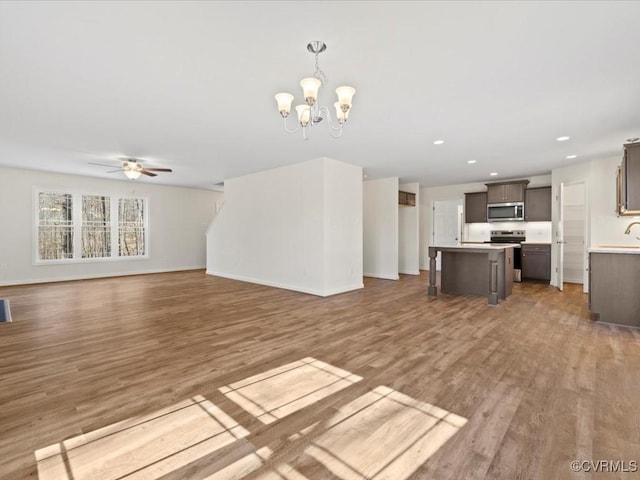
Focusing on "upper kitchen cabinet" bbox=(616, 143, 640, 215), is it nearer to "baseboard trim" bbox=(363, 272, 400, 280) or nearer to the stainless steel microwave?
the stainless steel microwave

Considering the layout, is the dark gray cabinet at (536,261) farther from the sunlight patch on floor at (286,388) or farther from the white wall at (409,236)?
the sunlight patch on floor at (286,388)

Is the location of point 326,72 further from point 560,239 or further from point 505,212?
point 505,212

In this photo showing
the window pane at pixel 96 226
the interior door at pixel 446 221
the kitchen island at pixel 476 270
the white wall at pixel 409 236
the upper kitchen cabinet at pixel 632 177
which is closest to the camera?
the upper kitchen cabinet at pixel 632 177

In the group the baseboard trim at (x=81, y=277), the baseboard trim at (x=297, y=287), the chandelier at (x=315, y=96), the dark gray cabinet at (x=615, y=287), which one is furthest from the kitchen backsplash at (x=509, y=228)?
the baseboard trim at (x=81, y=277)

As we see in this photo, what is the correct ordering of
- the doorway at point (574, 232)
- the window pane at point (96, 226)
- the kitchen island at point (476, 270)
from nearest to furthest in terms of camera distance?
the kitchen island at point (476, 270)
the doorway at point (574, 232)
the window pane at point (96, 226)

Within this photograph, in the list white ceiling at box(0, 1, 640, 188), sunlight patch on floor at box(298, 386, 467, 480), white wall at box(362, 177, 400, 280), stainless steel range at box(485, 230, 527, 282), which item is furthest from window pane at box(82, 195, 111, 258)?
stainless steel range at box(485, 230, 527, 282)

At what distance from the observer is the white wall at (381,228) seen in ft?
24.8

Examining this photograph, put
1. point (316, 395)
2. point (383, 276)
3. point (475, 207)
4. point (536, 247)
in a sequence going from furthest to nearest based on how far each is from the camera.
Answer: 1. point (475, 207)
2. point (383, 276)
3. point (536, 247)
4. point (316, 395)

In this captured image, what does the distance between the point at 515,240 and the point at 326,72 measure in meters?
7.14

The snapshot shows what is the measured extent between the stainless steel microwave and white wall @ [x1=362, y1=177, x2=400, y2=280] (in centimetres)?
249

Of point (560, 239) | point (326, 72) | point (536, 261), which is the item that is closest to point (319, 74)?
point (326, 72)

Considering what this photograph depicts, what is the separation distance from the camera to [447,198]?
8922 mm

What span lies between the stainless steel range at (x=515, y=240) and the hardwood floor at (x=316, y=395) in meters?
3.01

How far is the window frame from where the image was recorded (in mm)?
7215
